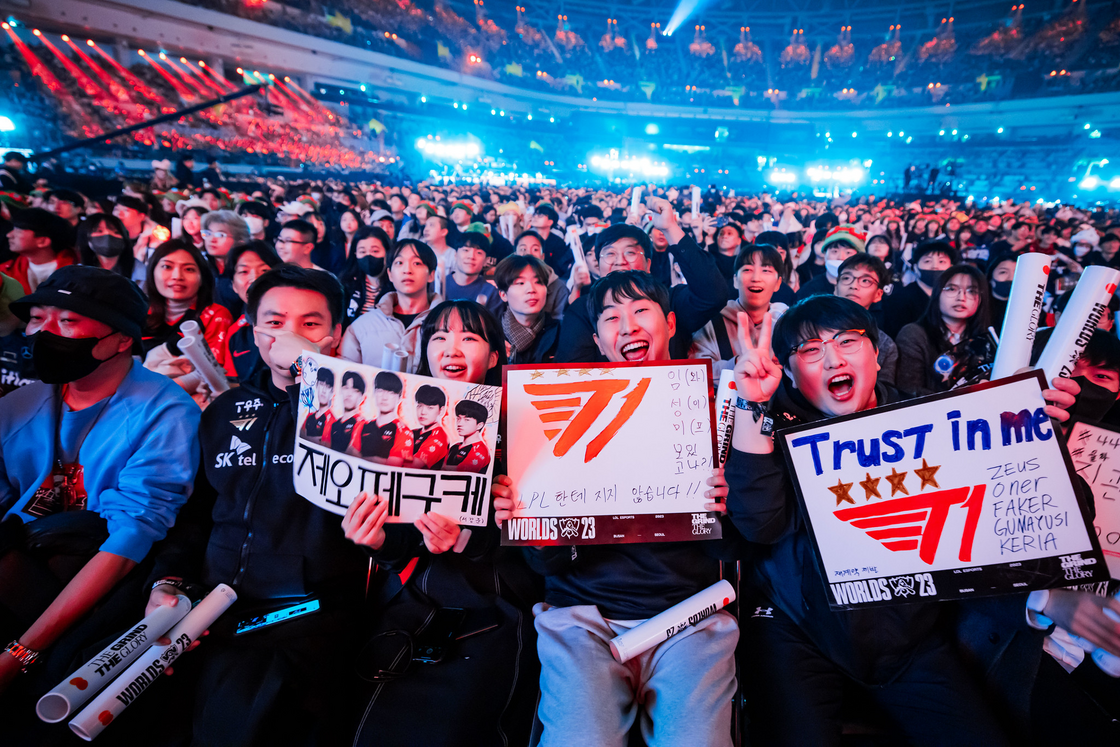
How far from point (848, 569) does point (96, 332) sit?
10.9 ft

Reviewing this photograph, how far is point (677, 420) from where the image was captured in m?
1.97

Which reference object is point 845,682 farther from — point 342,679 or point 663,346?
point 342,679

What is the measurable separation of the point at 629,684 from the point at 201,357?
2.88 meters

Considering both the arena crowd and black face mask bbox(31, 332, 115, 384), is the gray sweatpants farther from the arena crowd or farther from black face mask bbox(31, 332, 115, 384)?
black face mask bbox(31, 332, 115, 384)

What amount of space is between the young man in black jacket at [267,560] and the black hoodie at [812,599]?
1.77m

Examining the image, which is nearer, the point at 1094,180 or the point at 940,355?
the point at 940,355

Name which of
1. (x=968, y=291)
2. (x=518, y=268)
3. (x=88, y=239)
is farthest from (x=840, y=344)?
(x=88, y=239)

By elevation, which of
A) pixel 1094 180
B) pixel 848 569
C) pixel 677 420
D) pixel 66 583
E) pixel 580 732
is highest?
pixel 1094 180

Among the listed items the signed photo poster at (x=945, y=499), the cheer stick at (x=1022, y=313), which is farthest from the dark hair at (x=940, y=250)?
the signed photo poster at (x=945, y=499)

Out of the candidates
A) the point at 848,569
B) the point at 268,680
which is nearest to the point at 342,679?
the point at 268,680

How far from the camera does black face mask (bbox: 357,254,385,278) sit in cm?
573

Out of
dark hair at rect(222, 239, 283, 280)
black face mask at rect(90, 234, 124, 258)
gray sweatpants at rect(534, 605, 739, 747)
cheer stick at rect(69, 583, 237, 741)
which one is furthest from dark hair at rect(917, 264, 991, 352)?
black face mask at rect(90, 234, 124, 258)

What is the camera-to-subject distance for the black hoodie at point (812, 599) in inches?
74.7

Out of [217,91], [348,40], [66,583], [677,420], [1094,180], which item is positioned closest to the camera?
[677,420]
